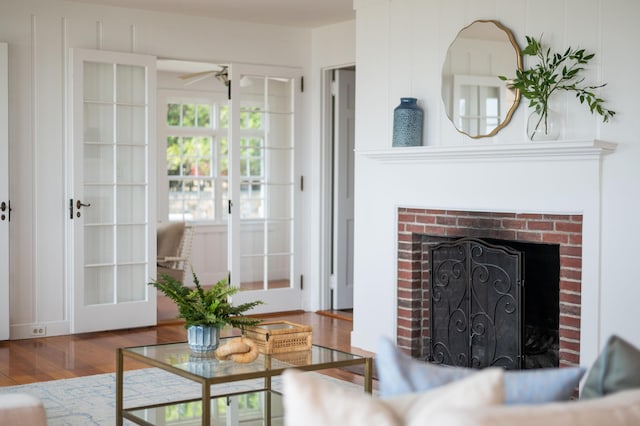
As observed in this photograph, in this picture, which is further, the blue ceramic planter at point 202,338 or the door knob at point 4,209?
the door knob at point 4,209

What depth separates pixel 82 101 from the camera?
6.73 meters

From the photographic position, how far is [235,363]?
12.0ft

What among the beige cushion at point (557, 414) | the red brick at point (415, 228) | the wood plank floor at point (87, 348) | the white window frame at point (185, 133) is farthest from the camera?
the white window frame at point (185, 133)

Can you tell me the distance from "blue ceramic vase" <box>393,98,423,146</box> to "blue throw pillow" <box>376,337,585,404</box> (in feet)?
12.4

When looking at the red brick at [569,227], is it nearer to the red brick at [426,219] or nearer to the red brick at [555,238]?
the red brick at [555,238]

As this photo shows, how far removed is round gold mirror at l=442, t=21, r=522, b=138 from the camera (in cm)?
509

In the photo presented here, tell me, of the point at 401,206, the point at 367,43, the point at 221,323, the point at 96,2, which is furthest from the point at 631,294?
the point at 96,2

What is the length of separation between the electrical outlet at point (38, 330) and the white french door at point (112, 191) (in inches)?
8.8

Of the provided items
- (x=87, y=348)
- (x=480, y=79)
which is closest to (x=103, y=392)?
(x=87, y=348)

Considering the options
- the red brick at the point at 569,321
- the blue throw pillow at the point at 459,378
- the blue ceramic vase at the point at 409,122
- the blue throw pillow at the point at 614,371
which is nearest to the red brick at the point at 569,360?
the red brick at the point at 569,321

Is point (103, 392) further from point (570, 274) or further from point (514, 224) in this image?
point (570, 274)

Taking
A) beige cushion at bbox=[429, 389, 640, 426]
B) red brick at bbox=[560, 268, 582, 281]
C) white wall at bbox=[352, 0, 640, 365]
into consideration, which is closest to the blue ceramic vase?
white wall at bbox=[352, 0, 640, 365]

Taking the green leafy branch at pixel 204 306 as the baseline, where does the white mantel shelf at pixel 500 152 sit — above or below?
above

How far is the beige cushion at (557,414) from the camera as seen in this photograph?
1557mm
